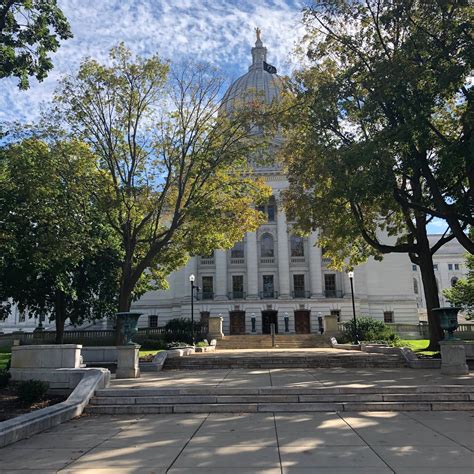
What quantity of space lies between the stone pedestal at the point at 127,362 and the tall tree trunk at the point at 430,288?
13793 mm

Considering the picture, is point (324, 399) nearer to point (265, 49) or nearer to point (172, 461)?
point (172, 461)

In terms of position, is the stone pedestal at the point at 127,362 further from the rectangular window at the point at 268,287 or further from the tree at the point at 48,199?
the rectangular window at the point at 268,287

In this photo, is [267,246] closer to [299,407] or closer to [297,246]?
[297,246]

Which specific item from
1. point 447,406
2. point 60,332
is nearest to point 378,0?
point 447,406

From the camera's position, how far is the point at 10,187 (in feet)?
72.9

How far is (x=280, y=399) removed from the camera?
35.0ft

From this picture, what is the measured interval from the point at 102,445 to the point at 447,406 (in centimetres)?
705

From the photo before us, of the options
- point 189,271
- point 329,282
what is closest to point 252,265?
point 189,271

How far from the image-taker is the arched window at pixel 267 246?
57.8 meters

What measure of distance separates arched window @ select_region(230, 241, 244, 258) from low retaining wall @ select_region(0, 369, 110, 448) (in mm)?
45197

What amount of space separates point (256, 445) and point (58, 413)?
4241mm

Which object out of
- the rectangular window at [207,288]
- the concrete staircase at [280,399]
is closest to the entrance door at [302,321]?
the rectangular window at [207,288]

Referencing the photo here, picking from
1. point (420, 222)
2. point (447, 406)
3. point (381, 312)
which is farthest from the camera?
point (381, 312)

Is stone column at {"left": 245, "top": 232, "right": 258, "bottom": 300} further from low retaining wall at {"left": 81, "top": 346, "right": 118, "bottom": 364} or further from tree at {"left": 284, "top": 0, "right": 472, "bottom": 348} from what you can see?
low retaining wall at {"left": 81, "top": 346, "right": 118, "bottom": 364}
